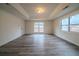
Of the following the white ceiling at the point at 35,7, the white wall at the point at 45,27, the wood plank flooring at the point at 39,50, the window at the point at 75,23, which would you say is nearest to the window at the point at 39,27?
the white wall at the point at 45,27

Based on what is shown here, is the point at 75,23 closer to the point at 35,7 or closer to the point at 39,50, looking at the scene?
the point at 35,7

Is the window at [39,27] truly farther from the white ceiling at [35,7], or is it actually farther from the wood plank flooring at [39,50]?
the wood plank flooring at [39,50]

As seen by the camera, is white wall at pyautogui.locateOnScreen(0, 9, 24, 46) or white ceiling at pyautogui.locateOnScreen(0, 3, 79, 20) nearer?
white ceiling at pyautogui.locateOnScreen(0, 3, 79, 20)

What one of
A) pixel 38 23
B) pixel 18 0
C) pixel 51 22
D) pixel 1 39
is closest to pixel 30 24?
pixel 38 23

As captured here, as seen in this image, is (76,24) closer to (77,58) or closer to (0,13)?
(0,13)

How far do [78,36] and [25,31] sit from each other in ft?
30.7

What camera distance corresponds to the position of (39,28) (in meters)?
14.1

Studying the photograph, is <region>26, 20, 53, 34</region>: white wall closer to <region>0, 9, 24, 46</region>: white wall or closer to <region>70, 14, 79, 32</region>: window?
<region>0, 9, 24, 46</region>: white wall

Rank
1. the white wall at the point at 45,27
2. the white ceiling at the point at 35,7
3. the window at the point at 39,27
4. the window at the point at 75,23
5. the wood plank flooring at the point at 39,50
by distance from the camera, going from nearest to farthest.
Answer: the wood plank flooring at the point at 39,50, the white ceiling at the point at 35,7, the window at the point at 75,23, the white wall at the point at 45,27, the window at the point at 39,27

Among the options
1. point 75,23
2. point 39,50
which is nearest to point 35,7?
point 39,50

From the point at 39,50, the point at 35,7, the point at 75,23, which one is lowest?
the point at 39,50

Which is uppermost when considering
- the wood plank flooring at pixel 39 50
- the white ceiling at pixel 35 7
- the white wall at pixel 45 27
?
the white ceiling at pixel 35 7

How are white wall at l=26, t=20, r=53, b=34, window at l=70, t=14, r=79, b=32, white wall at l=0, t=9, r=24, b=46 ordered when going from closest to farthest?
white wall at l=0, t=9, r=24, b=46 < window at l=70, t=14, r=79, b=32 < white wall at l=26, t=20, r=53, b=34

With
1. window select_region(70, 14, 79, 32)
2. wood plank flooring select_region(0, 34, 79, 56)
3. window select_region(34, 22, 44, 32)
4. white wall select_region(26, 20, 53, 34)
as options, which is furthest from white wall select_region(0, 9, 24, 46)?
window select_region(34, 22, 44, 32)
